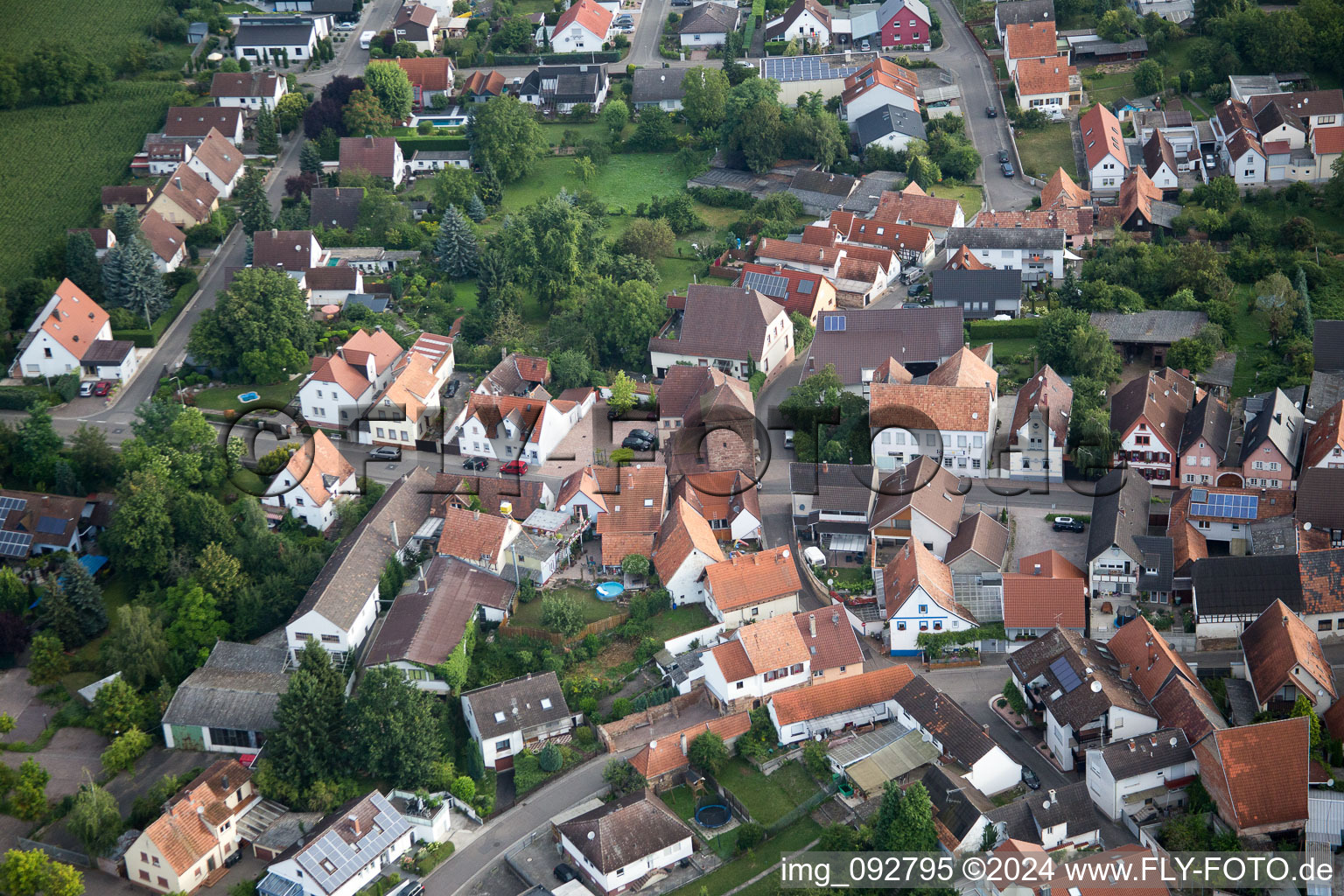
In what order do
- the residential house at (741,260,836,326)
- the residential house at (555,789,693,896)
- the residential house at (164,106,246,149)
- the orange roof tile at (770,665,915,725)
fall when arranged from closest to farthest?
the residential house at (555,789,693,896), the orange roof tile at (770,665,915,725), the residential house at (741,260,836,326), the residential house at (164,106,246,149)

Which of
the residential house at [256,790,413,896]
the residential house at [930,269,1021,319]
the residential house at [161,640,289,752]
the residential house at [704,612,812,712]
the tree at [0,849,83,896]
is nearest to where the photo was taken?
the residential house at [256,790,413,896]

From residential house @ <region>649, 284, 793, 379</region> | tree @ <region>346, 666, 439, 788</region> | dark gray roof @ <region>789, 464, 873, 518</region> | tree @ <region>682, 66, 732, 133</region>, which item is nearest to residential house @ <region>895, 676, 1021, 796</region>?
dark gray roof @ <region>789, 464, 873, 518</region>

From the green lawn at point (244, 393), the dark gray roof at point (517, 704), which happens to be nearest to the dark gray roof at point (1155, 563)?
the dark gray roof at point (517, 704)

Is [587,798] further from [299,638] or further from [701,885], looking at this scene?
[299,638]

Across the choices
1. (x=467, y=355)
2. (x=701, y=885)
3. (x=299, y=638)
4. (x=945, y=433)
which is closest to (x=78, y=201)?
(x=467, y=355)

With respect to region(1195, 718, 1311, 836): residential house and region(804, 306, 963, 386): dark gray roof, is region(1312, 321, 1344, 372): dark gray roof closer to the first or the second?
region(804, 306, 963, 386): dark gray roof

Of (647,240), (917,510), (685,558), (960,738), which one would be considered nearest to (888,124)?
(647,240)

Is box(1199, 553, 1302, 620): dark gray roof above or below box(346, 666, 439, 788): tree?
above

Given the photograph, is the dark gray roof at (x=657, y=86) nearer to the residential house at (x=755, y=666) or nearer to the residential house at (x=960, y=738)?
→ the residential house at (x=755, y=666)

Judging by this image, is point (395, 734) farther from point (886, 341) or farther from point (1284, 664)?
point (886, 341)
